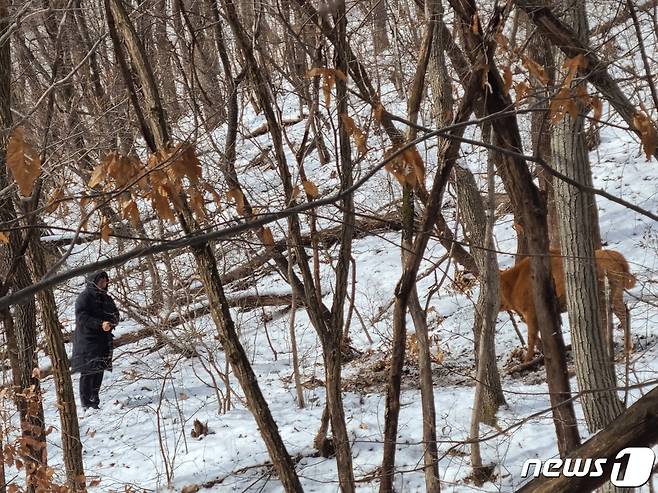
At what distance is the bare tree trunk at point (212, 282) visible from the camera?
13.7 ft

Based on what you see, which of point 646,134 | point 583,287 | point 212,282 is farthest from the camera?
point 212,282

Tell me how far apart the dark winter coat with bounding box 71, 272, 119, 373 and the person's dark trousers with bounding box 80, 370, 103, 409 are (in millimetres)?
125

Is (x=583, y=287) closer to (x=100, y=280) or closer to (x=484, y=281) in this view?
(x=484, y=281)

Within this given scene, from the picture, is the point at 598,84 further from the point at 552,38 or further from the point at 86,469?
the point at 86,469

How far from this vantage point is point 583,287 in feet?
→ 14.1

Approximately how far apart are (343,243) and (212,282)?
883 millimetres

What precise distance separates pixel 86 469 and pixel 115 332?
3.67 metres

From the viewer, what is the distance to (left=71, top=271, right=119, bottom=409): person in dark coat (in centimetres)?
928

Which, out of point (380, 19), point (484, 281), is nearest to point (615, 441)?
point (484, 281)

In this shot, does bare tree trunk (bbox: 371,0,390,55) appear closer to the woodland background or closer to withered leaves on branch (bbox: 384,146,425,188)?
the woodland background

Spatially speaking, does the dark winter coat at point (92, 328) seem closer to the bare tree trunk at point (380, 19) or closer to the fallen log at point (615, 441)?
the bare tree trunk at point (380, 19)

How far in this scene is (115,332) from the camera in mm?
11578

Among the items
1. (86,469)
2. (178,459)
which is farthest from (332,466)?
(86,469)

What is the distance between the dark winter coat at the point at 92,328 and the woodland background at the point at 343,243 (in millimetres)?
611
